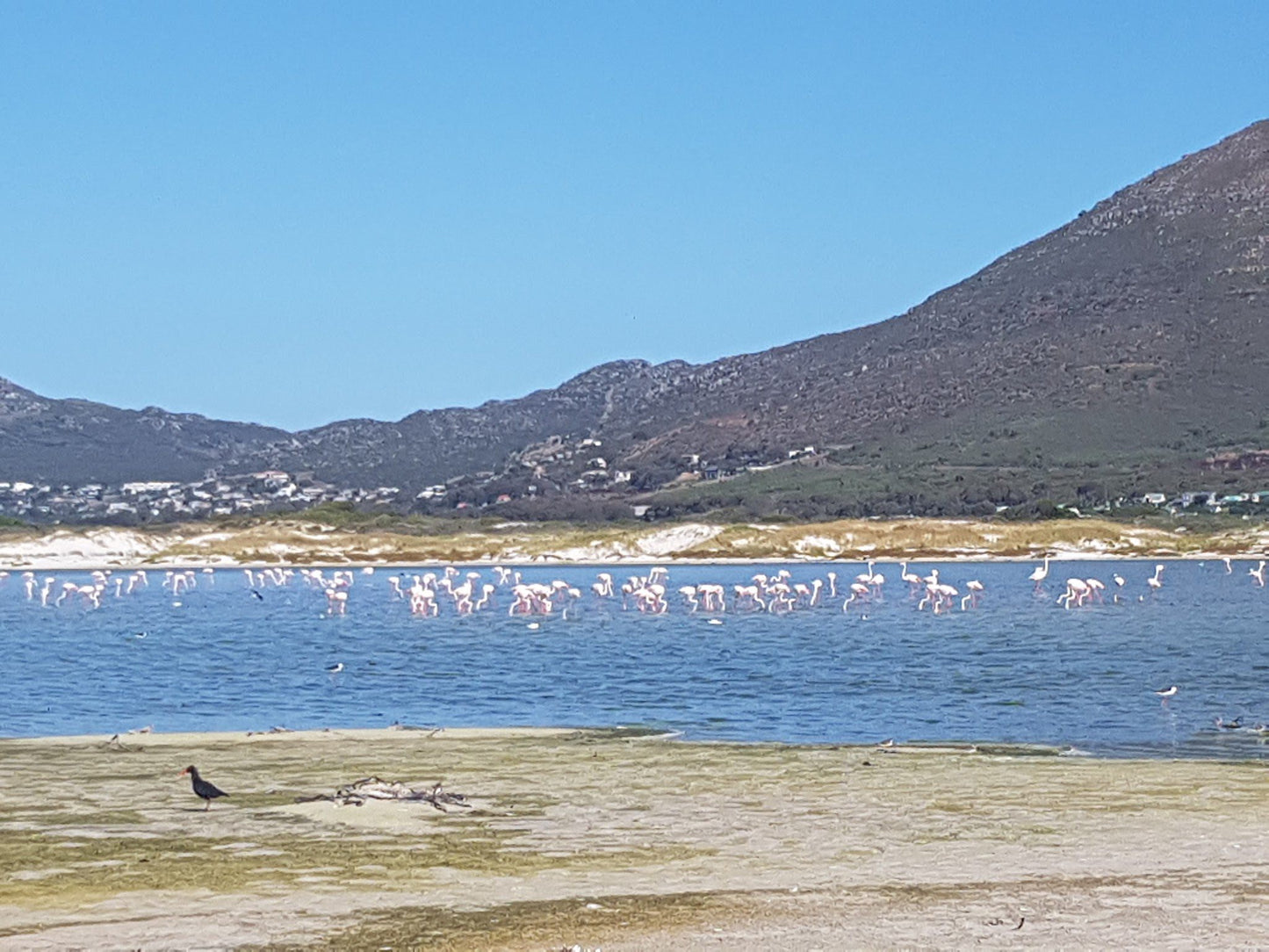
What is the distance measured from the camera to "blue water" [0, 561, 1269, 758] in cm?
2359

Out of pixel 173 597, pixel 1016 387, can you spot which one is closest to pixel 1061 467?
pixel 1016 387

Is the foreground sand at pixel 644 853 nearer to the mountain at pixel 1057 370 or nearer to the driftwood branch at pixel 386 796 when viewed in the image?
the driftwood branch at pixel 386 796

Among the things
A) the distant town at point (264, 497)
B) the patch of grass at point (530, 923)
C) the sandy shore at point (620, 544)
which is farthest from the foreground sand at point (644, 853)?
the distant town at point (264, 497)

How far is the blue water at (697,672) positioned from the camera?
23.6m

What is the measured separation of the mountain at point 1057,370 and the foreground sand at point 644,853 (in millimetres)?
88744

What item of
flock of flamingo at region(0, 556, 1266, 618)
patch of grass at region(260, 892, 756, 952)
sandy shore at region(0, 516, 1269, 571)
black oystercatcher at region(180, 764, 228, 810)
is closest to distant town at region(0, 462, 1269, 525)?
sandy shore at region(0, 516, 1269, 571)

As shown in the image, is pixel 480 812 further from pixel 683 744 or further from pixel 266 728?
pixel 266 728

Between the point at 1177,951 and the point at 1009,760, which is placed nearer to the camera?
the point at 1177,951

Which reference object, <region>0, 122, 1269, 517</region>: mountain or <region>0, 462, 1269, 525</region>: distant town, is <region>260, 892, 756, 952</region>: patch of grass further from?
<region>0, 122, 1269, 517</region>: mountain

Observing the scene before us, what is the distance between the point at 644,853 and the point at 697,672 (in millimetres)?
17915

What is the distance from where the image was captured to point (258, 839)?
45.8 feet

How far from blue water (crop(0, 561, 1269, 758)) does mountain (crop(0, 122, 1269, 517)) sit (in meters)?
61.7

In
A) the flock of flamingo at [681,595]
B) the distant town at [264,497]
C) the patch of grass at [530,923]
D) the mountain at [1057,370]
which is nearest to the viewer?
the patch of grass at [530,923]

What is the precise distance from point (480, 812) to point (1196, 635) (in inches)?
1023
